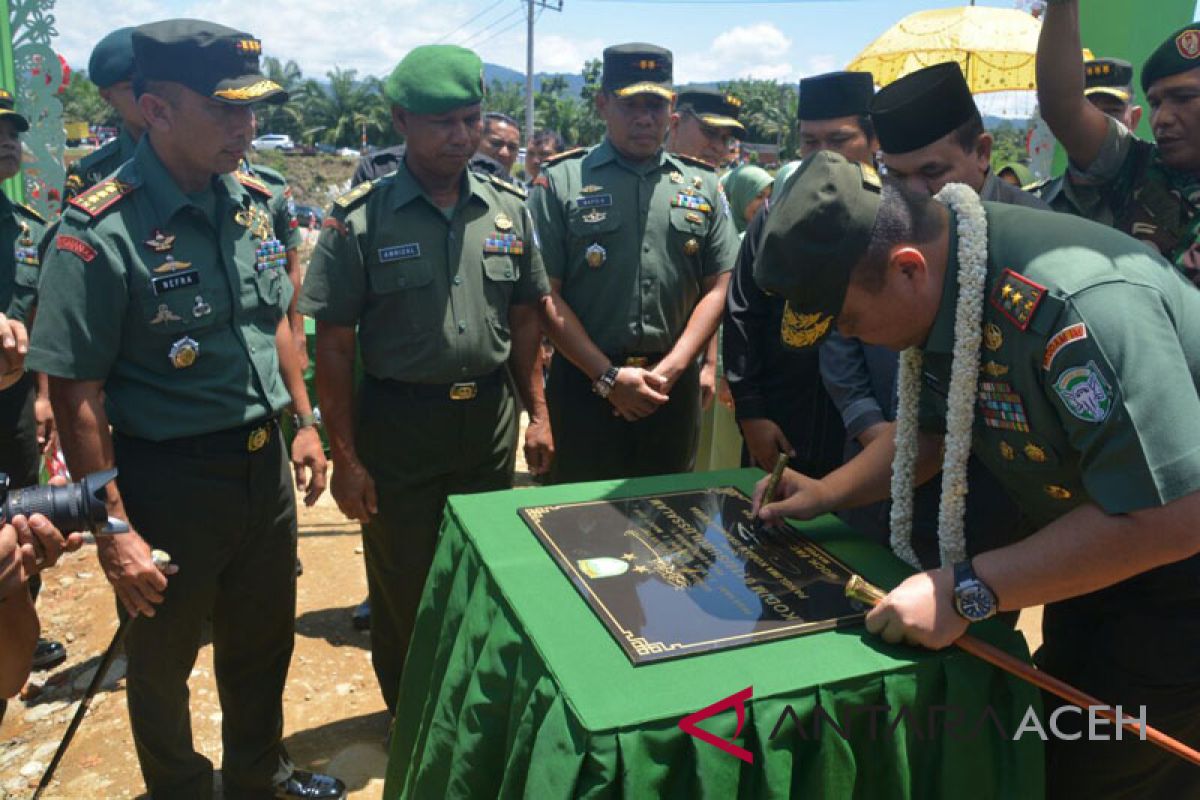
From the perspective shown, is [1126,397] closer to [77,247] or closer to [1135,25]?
[77,247]

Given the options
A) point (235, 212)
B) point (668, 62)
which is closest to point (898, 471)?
point (235, 212)

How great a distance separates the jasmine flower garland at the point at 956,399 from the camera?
1.56 metres

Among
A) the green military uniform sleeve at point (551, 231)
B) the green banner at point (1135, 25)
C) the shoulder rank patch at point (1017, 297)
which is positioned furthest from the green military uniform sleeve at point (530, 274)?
the green banner at point (1135, 25)

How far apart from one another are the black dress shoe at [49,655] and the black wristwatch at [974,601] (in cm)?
364

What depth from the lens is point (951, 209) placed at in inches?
Answer: 64.3

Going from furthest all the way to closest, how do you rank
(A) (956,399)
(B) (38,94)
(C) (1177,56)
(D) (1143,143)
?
1. (B) (38,94)
2. (D) (1143,143)
3. (C) (1177,56)
4. (A) (956,399)

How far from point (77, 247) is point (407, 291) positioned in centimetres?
98

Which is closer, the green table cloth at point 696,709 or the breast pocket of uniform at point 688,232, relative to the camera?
the green table cloth at point 696,709

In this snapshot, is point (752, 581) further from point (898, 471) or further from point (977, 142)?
point (977, 142)

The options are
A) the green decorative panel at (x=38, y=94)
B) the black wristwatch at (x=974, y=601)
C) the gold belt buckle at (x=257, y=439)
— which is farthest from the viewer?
the green decorative panel at (x=38, y=94)

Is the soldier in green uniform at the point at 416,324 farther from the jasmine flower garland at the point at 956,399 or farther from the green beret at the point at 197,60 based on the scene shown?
the jasmine flower garland at the point at 956,399

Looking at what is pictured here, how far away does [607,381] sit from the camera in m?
3.43

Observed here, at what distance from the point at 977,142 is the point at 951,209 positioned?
1.21m

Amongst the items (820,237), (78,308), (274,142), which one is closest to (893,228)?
(820,237)
